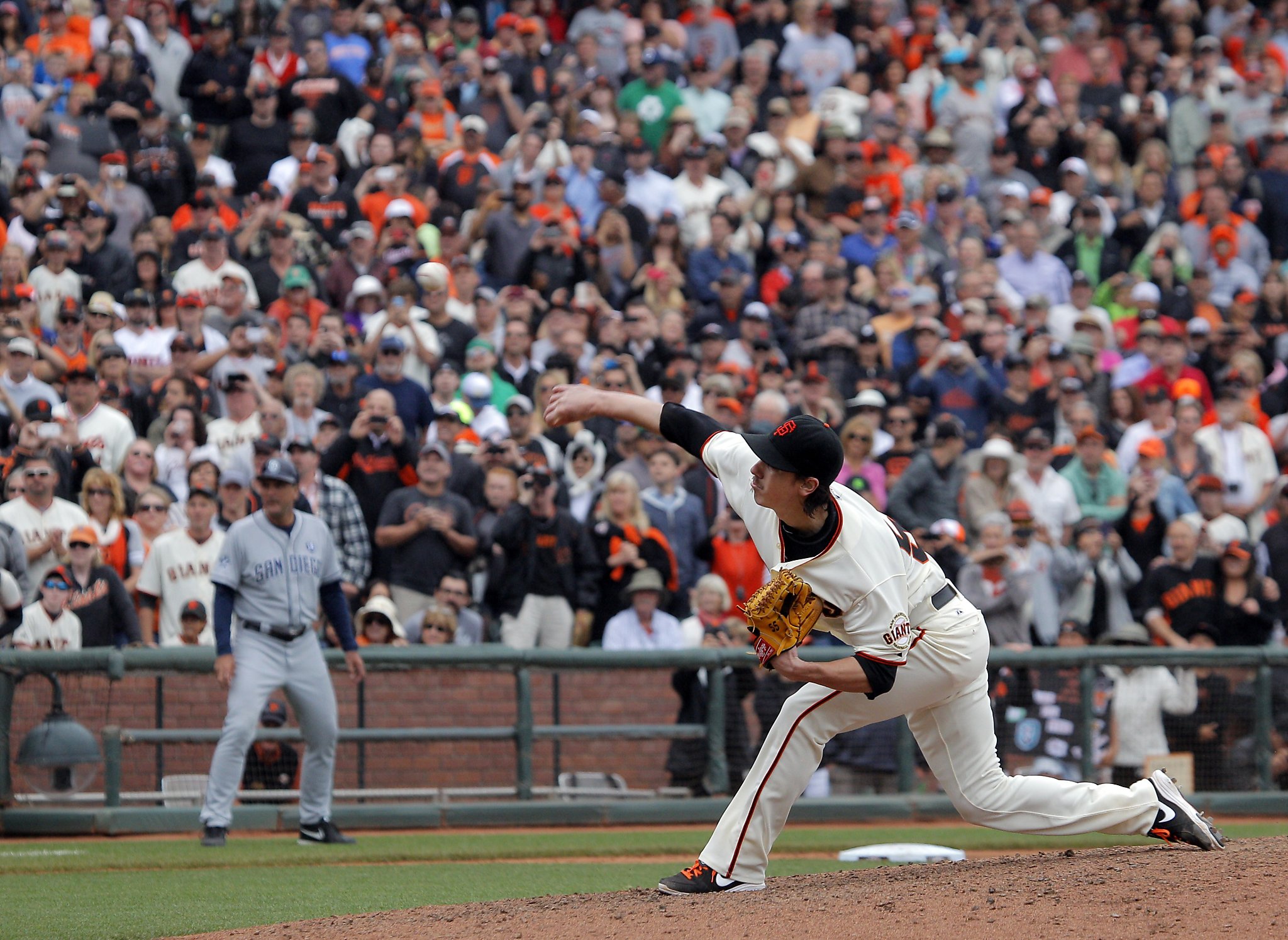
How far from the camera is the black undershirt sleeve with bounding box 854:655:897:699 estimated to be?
510cm

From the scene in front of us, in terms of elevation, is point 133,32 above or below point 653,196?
above

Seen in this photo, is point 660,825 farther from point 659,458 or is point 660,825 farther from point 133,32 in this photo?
point 133,32

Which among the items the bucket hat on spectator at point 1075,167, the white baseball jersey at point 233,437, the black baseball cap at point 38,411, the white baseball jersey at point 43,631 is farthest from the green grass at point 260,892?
the bucket hat on spectator at point 1075,167

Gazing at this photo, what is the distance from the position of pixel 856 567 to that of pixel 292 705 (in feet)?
13.1

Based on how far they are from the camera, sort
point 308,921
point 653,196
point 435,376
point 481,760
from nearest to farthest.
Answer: point 308,921, point 481,760, point 435,376, point 653,196

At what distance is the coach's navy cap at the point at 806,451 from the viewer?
506 cm

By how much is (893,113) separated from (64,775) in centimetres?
1079

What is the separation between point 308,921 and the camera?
5.58 meters

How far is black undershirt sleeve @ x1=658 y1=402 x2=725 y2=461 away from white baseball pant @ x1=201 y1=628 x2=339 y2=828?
10.5 ft

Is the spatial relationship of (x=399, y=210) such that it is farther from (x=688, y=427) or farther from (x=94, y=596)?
(x=688, y=427)

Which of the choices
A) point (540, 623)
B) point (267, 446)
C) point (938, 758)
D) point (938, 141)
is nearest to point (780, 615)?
point (938, 758)

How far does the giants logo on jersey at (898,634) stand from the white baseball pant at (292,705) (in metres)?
3.89

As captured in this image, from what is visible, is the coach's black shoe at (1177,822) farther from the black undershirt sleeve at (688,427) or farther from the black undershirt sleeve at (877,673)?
the black undershirt sleeve at (688,427)

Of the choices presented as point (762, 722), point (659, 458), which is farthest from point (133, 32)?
point (762, 722)
